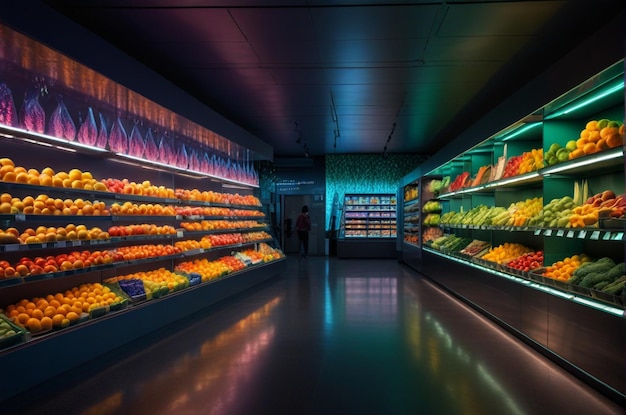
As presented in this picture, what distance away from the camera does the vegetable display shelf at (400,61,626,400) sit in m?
3.46

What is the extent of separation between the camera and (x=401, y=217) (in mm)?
14594

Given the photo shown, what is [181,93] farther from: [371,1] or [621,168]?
[621,168]

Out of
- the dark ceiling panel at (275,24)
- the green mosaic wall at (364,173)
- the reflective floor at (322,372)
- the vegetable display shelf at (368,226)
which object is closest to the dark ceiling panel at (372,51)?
the dark ceiling panel at (275,24)

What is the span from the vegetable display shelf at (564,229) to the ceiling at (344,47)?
1.27 m

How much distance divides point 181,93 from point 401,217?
9728mm

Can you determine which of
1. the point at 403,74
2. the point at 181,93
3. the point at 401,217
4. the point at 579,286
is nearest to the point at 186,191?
the point at 181,93

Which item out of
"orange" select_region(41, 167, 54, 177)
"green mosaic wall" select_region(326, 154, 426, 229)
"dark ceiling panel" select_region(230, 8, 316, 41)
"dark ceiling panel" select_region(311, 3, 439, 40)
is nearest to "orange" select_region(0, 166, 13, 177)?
"orange" select_region(41, 167, 54, 177)

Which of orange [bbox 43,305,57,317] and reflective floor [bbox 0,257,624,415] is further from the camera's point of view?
orange [bbox 43,305,57,317]

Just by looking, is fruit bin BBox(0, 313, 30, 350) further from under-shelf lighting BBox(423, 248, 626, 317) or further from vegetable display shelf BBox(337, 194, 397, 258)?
vegetable display shelf BBox(337, 194, 397, 258)

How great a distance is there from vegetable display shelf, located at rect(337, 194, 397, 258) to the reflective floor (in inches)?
363

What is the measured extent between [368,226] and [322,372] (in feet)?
41.2

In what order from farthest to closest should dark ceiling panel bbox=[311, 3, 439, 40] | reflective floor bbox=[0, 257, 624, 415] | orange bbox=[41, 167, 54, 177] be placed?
dark ceiling panel bbox=[311, 3, 439, 40] < orange bbox=[41, 167, 54, 177] < reflective floor bbox=[0, 257, 624, 415]

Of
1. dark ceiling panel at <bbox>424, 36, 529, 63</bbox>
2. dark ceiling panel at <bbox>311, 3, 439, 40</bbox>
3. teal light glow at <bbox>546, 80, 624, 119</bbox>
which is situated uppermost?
dark ceiling panel at <bbox>424, 36, 529, 63</bbox>

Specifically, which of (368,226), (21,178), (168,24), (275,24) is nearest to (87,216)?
(21,178)
